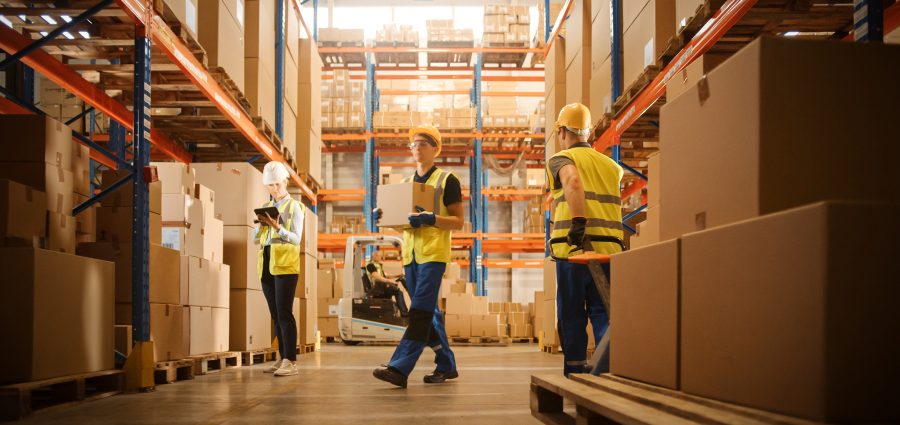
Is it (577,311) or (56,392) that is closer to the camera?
(577,311)

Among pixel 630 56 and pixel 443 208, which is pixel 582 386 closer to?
pixel 443 208

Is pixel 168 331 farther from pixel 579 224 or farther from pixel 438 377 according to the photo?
pixel 579 224

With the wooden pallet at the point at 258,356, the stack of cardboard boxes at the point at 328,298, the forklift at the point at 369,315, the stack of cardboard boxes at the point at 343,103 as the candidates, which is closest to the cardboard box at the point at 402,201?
the wooden pallet at the point at 258,356

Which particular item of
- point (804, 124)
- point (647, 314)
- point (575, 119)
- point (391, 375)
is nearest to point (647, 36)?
point (575, 119)

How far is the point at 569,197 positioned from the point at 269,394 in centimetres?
241

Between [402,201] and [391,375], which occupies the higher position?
[402,201]

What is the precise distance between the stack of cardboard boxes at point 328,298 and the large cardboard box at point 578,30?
694cm

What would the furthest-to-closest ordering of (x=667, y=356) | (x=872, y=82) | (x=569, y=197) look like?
(x=569, y=197) → (x=667, y=356) → (x=872, y=82)

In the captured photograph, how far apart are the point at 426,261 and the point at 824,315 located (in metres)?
3.61

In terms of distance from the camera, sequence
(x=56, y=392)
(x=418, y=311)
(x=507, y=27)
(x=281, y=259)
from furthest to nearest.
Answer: (x=507, y=27)
(x=281, y=259)
(x=418, y=311)
(x=56, y=392)

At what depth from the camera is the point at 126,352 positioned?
5184 mm

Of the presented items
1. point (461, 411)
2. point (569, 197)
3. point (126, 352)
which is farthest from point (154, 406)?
point (569, 197)

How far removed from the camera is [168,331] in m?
5.74

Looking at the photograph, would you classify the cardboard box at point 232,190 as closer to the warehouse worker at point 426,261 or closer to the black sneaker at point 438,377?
the warehouse worker at point 426,261
